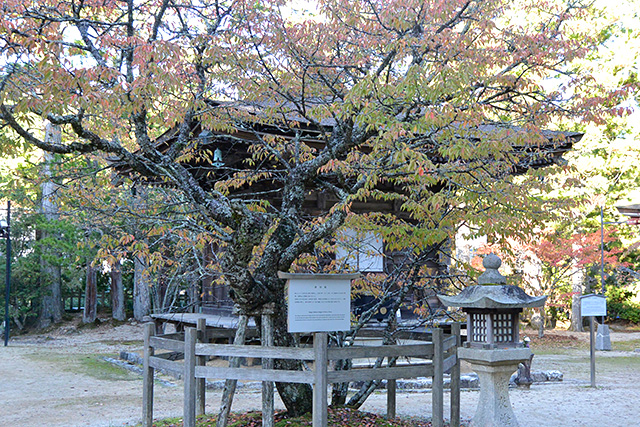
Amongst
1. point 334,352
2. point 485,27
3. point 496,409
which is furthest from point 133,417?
point 485,27

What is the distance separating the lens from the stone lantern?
6.34 m

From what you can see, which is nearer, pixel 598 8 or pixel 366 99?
pixel 366 99

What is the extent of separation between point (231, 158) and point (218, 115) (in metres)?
4.58

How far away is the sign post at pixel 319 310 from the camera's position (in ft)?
Result: 18.1

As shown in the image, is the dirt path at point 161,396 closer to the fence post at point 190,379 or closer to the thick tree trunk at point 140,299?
the fence post at point 190,379

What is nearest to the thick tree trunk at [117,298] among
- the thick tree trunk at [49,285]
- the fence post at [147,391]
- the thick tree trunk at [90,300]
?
the thick tree trunk at [90,300]

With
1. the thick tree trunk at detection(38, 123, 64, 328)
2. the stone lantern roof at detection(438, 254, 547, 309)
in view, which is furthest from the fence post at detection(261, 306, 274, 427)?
the thick tree trunk at detection(38, 123, 64, 328)

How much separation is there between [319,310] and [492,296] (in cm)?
203

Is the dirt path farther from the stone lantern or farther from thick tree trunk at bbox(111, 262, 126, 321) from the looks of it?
thick tree trunk at bbox(111, 262, 126, 321)

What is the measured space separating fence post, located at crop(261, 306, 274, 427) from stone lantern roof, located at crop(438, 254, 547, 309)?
212 cm

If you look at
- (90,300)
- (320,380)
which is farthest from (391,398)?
(90,300)

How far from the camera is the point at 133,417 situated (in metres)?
8.05

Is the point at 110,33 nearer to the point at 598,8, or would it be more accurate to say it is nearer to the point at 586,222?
the point at 598,8

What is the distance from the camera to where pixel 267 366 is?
6.04 m
